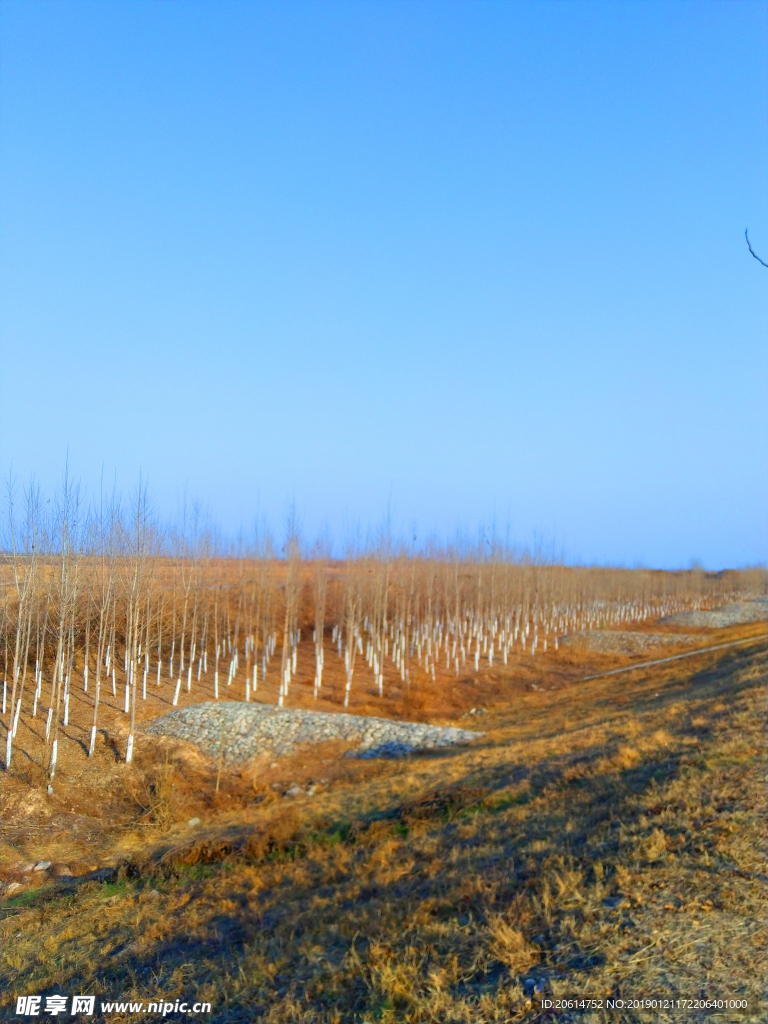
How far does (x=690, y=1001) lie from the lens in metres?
3.51

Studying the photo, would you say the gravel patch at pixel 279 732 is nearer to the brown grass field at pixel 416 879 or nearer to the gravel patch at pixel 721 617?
the brown grass field at pixel 416 879

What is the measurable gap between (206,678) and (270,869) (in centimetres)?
1359

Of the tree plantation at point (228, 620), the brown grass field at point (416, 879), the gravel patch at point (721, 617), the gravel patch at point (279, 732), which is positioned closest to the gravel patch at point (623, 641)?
the tree plantation at point (228, 620)

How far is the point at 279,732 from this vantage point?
15812 mm

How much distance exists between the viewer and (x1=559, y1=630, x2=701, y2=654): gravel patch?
33.4m

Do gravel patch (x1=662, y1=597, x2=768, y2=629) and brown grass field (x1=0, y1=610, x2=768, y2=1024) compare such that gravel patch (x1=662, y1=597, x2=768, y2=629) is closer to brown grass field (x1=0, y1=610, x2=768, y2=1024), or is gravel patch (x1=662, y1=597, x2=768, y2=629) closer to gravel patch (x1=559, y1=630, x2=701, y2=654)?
gravel patch (x1=559, y1=630, x2=701, y2=654)

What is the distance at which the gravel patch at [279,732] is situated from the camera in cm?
1485

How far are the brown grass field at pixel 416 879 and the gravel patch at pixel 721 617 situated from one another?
3541 centimetres

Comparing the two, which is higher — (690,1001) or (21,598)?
(21,598)

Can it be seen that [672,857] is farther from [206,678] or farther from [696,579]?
[696,579]

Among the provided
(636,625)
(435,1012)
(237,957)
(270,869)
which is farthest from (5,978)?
(636,625)

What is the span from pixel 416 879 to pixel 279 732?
32.7ft

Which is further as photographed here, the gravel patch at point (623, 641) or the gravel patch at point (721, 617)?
the gravel patch at point (721, 617)

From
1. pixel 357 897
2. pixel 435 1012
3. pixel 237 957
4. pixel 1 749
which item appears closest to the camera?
pixel 435 1012
